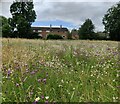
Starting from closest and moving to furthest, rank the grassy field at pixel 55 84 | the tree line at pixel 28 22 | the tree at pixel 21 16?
the grassy field at pixel 55 84, the tree line at pixel 28 22, the tree at pixel 21 16

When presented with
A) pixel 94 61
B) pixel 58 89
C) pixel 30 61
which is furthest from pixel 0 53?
pixel 58 89

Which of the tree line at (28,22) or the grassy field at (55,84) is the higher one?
the tree line at (28,22)

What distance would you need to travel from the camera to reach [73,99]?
8.81 feet

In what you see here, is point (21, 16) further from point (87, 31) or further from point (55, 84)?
point (55, 84)

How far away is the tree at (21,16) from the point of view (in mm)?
49875

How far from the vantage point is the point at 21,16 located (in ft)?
180

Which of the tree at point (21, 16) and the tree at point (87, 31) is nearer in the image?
the tree at point (87, 31)

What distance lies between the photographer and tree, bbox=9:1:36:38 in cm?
4988

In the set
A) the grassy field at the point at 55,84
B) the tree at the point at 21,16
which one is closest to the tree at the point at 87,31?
the tree at the point at 21,16

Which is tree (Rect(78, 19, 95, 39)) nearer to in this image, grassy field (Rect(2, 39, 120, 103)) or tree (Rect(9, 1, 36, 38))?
tree (Rect(9, 1, 36, 38))

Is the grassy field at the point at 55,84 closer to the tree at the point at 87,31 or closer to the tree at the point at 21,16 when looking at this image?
the tree at the point at 87,31

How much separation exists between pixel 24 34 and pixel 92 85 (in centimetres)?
4414

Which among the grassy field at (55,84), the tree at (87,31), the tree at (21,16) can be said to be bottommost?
the grassy field at (55,84)

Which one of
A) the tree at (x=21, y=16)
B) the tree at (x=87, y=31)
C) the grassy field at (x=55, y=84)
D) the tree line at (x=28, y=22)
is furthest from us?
the tree at (x=21, y=16)
